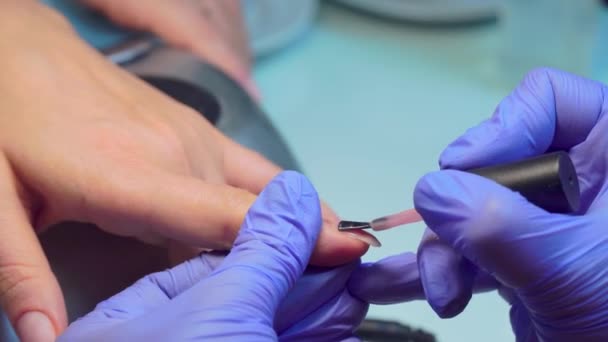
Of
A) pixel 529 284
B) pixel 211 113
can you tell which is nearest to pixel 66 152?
pixel 211 113

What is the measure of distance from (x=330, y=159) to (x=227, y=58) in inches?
9.8

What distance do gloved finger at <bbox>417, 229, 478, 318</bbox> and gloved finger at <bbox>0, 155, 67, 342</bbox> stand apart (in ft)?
1.10

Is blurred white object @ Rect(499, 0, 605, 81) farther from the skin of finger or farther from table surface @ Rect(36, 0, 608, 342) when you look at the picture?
the skin of finger

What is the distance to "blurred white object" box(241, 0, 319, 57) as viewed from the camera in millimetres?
1368

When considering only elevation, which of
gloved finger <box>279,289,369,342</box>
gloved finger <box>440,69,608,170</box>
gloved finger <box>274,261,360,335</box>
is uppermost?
gloved finger <box>440,69,608,170</box>

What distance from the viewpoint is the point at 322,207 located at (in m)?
0.72

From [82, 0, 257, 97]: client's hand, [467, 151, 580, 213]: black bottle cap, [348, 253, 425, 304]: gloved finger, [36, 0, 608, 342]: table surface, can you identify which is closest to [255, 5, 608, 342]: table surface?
[36, 0, 608, 342]: table surface

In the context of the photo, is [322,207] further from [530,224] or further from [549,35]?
[549,35]

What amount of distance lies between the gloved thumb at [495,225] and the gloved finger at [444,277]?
5cm

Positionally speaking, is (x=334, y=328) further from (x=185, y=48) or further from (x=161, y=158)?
(x=185, y=48)

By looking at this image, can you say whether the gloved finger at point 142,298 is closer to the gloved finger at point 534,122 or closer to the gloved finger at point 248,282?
the gloved finger at point 248,282

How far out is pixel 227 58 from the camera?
120 cm

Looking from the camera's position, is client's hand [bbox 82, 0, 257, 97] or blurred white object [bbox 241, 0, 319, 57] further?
blurred white object [bbox 241, 0, 319, 57]

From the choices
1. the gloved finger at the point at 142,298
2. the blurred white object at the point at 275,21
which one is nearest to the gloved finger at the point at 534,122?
the gloved finger at the point at 142,298
